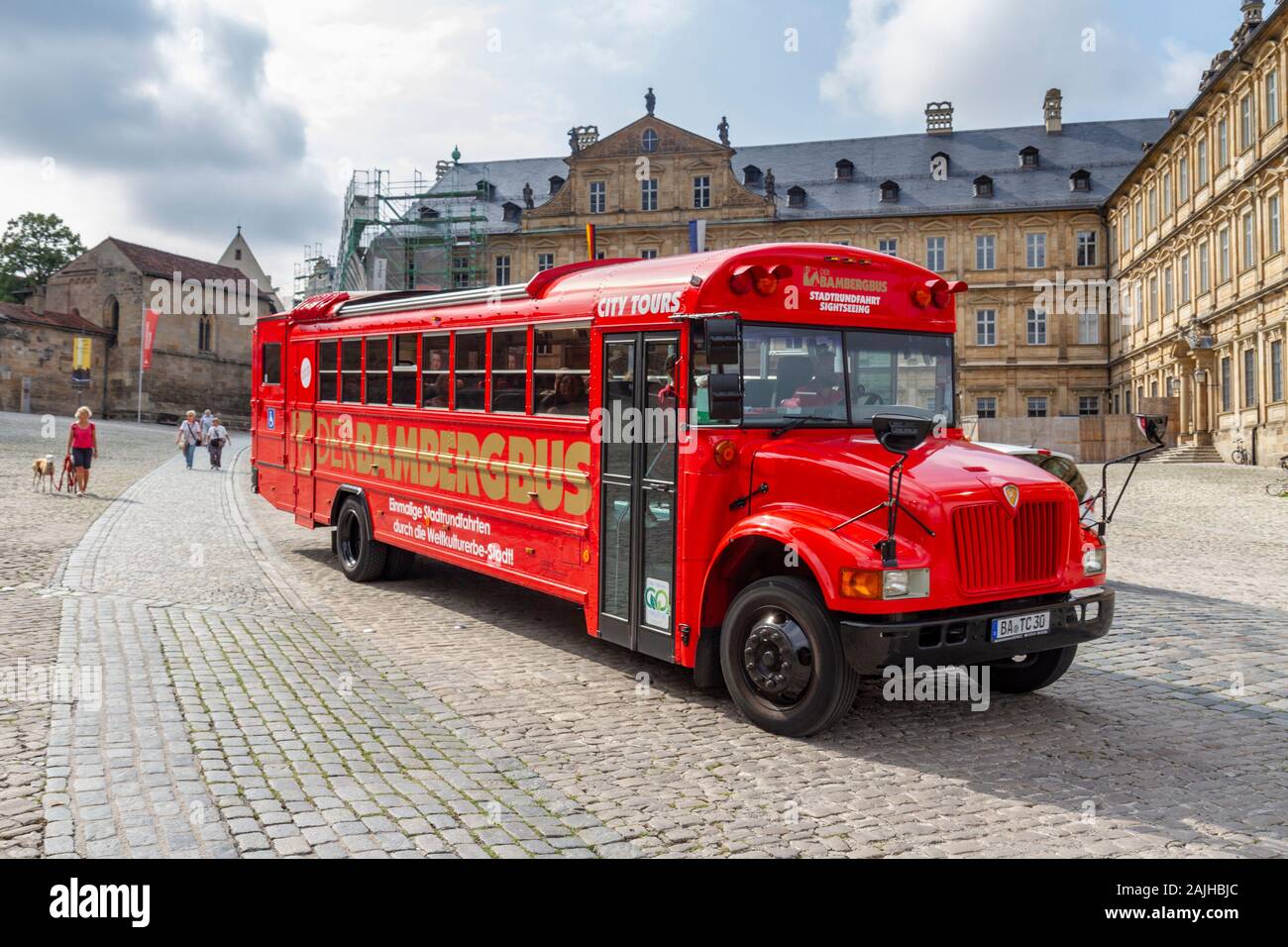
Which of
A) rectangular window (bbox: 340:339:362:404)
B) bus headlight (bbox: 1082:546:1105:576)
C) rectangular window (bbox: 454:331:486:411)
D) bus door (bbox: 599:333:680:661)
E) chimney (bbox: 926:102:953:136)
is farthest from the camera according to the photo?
chimney (bbox: 926:102:953:136)

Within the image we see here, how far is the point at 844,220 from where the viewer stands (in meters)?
59.7

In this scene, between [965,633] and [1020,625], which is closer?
[965,633]

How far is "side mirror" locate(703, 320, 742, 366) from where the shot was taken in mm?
6242

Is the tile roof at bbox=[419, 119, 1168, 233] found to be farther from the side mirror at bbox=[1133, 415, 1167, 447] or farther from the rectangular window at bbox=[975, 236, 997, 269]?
the side mirror at bbox=[1133, 415, 1167, 447]

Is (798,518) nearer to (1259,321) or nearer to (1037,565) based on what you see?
(1037,565)

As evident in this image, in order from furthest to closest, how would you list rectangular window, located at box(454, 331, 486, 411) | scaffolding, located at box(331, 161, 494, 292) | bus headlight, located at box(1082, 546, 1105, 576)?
scaffolding, located at box(331, 161, 494, 292)
rectangular window, located at box(454, 331, 486, 411)
bus headlight, located at box(1082, 546, 1105, 576)

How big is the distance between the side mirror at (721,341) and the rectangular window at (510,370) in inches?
111

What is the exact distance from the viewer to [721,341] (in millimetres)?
6238

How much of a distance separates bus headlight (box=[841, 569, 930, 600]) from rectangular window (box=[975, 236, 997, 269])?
2257 inches

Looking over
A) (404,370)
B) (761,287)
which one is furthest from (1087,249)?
(761,287)

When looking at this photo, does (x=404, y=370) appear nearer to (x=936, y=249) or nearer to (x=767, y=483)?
(x=767, y=483)

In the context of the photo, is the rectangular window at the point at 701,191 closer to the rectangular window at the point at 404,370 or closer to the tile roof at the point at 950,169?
the tile roof at the point at 950,169

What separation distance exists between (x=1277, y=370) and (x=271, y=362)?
32.3m

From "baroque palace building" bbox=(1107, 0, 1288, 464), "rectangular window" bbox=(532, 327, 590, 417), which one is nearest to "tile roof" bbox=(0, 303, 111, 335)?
"baroque palace building" bbox=(1107, 0, 1288, 464)
